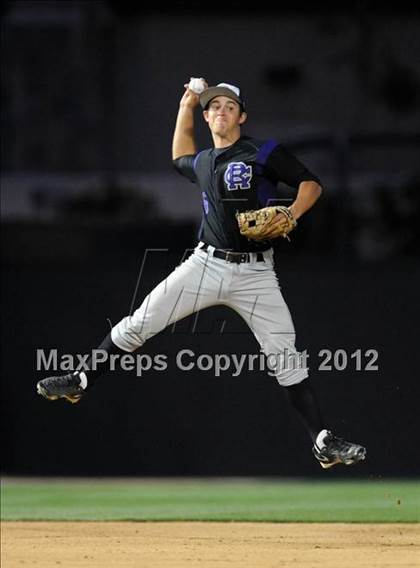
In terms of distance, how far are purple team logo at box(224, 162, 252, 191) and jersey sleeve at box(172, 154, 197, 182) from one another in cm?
36

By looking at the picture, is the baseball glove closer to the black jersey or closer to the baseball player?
the baseball player

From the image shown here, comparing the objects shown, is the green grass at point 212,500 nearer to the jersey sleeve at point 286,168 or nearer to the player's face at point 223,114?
the jersey sleeve at point 286,168

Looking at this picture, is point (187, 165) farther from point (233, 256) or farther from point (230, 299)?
point (230, 299)

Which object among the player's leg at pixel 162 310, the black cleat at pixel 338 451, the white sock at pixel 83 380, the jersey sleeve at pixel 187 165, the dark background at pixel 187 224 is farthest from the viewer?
the dark background at pixel 187 224

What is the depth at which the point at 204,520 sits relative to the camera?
907cm

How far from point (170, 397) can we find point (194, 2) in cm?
679

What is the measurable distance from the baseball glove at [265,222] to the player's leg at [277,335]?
9.9 inches

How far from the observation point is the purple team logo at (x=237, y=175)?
7.17m

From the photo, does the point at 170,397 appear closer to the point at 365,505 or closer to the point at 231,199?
the point at 365,505

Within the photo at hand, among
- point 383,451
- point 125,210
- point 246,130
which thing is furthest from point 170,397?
point 246,130

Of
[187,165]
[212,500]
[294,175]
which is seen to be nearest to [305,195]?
[294,175]

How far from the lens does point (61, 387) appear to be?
24.1ft

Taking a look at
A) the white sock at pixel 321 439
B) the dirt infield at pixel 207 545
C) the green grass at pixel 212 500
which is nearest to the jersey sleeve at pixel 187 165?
the white sock at pixel 321 439

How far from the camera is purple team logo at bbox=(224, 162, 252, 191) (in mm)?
7172
